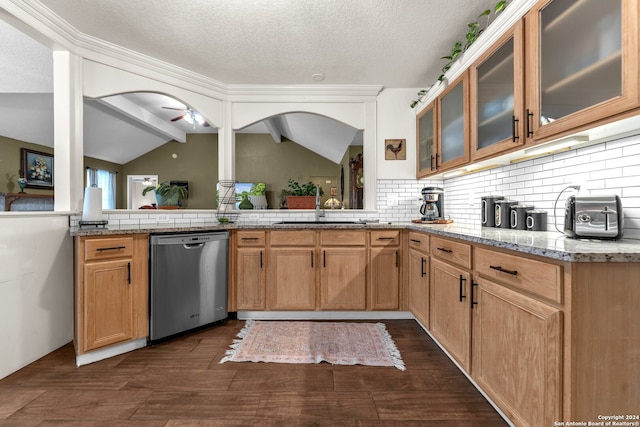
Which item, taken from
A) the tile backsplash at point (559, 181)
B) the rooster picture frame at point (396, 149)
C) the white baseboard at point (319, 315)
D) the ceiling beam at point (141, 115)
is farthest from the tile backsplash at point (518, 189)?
the ceiling beam at point (141, 115)

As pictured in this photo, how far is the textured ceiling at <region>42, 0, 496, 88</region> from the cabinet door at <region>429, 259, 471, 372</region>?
68.7 inches

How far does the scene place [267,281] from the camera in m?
2.78

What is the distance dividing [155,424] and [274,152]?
7902mm

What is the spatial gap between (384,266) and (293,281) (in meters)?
0.85

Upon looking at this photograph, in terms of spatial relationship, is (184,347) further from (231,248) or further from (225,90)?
(225,90)

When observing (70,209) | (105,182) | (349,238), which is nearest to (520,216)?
(349,238)

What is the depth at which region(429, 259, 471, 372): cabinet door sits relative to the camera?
5.49ft

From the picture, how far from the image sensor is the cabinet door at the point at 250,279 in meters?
2.77

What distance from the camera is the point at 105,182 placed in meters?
8.39

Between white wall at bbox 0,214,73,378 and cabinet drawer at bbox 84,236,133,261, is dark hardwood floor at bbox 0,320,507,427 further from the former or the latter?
cabinet drawer at bbox 84,236,133,261

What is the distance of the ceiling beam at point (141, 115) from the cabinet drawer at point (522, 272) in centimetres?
564

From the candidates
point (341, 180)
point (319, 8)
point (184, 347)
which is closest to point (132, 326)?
point (184, 347)

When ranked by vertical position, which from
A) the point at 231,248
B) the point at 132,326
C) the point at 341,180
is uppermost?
the point at 341,180

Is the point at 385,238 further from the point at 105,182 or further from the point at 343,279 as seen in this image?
the point at 105,182
